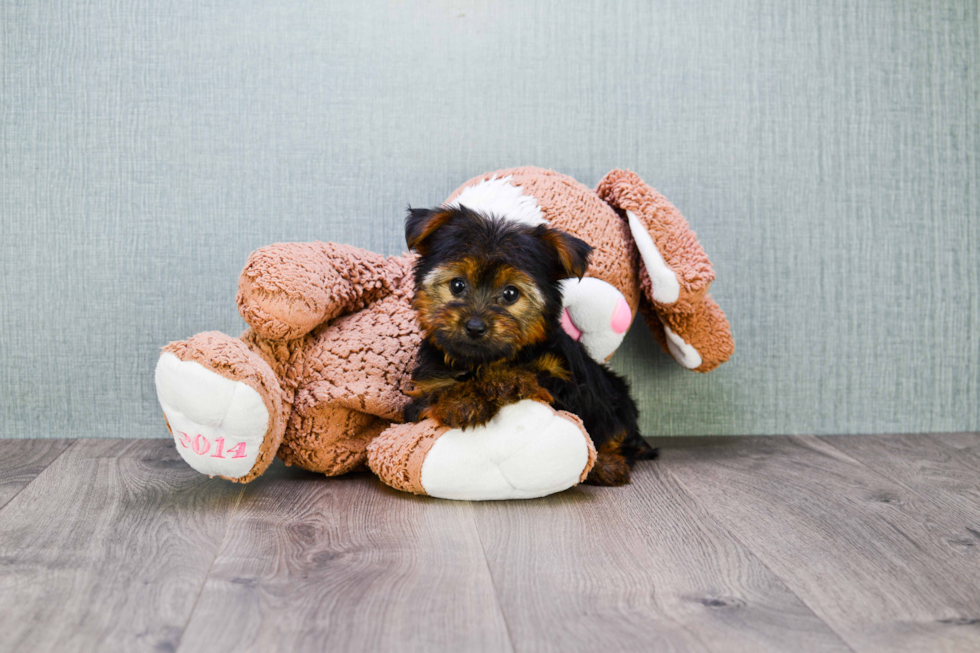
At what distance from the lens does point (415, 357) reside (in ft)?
6.36

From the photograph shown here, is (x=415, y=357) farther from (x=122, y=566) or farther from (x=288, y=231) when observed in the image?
(x=122, y=566)

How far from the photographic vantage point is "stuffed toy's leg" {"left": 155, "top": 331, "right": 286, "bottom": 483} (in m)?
1.59

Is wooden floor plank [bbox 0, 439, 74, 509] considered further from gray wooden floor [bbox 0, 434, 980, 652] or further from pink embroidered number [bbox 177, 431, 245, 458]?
pink embroidered number [bbox 177, 431, 245, 458]

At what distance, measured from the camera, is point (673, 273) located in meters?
2.07

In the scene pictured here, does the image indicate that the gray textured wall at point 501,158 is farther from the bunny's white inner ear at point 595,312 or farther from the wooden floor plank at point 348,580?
the wooden floor plank at point 348,580

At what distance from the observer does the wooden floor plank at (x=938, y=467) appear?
5.62ft

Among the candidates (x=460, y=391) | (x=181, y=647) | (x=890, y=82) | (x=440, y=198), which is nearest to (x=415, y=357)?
(x=460, y=391)

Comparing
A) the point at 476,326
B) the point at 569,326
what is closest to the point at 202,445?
the point at 476,326

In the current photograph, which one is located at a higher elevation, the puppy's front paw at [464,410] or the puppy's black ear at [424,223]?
the puppy's black ear at [424,223]

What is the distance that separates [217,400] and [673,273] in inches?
46.9

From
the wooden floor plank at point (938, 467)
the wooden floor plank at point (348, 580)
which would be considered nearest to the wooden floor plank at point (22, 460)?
the wooden floor plank at point (348, 580)

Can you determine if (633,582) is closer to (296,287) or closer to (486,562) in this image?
(486,562)

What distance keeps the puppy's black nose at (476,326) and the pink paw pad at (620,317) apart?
461mm

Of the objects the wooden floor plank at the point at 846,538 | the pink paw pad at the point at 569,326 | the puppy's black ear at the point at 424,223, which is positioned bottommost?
the wooden floor plank at the point at 846,538
